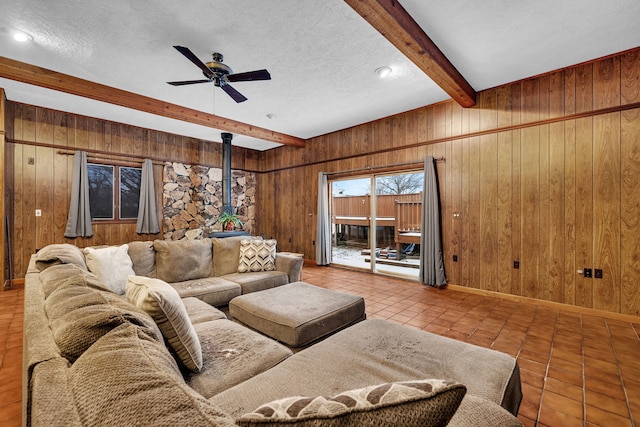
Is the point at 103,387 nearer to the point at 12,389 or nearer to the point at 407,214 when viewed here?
the point at 12,389

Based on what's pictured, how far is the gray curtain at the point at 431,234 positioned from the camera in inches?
161

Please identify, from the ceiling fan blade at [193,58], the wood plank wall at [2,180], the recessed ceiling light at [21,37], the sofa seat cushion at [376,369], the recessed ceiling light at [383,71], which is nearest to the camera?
the sofa seat cushion at [376,369]

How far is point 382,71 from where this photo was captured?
127 inches

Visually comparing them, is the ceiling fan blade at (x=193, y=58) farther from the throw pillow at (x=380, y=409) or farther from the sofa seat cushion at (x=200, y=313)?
the throw pillow at (x=380, y=409)

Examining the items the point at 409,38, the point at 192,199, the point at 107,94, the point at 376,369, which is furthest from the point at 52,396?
the point at 192,199

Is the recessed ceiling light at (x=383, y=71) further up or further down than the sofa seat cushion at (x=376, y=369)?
further up

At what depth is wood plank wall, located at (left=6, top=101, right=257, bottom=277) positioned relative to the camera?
4148 millimetres

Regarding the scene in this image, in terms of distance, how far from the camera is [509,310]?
3.20 meters

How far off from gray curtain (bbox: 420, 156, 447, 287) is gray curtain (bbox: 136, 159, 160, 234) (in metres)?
4.88

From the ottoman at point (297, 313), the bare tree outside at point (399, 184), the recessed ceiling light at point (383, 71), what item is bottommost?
the ottoman at point (297, 313)

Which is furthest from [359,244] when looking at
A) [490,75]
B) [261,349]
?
[261,349]

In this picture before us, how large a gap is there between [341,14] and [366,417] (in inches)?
108

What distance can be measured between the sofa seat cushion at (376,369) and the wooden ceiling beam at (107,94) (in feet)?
13.4

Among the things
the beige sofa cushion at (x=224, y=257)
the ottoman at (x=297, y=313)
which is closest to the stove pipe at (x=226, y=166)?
the beige sofa cushion at (x=224, y=257)
